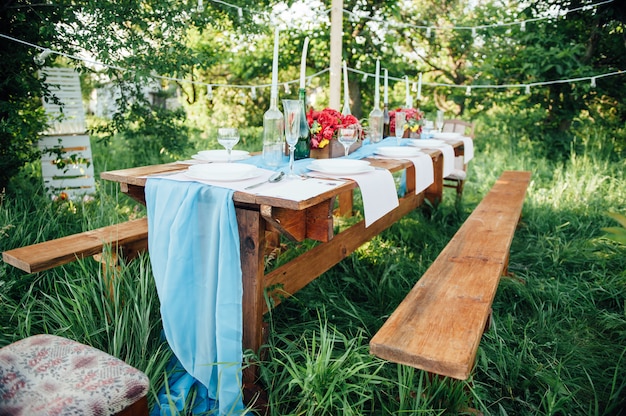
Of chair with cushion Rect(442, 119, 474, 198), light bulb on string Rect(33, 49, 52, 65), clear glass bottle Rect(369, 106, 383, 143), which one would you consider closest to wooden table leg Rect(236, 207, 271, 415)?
clear glass bottle Rect(369, 106, 383, 143)

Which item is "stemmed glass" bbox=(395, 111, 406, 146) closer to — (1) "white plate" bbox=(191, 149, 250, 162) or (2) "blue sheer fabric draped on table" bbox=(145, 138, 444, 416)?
(1) "white plate" bbox=(191, 149, 250, 162)

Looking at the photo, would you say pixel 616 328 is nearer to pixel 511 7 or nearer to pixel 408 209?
pixel 408 209

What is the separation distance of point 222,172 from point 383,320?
1109 millimetres

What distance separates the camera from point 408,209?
330cm

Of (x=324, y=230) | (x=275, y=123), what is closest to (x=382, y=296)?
(x=324, y=230)

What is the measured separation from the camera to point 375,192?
1.80 meters

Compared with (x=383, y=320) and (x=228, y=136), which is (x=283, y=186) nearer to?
(x=228, y=136)

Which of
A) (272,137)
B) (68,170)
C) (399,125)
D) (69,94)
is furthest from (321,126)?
(69,94)

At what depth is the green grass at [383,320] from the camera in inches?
61.2

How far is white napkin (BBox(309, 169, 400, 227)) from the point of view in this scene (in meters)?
1.74

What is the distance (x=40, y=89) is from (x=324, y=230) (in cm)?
242

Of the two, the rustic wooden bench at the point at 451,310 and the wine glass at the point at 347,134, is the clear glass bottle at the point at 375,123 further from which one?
the rustic wooden bench at the point at 451,310

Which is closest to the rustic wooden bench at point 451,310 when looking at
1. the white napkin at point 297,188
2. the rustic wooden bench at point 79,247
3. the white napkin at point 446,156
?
the white napkin at point 297,188

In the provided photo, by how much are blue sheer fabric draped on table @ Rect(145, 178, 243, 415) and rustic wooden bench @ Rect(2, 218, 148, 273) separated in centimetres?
35
